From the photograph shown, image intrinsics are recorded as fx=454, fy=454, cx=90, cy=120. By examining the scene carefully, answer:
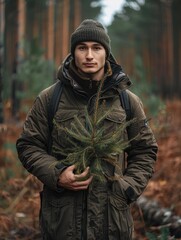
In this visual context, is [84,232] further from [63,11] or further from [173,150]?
[63,11]

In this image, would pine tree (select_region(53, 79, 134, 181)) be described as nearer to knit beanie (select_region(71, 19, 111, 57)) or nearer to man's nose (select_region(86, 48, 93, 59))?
man's nose (select_region(86, 48, 93, 59))

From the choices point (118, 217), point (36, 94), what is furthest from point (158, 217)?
point (36, 94)

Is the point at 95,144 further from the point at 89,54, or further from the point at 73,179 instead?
the point at 89,54

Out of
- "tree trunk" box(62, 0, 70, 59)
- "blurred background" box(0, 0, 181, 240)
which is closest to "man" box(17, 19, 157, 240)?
"blurred background" box(0, 0, 181, 240)

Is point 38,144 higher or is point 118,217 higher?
point 38,144

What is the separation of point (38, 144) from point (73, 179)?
46 centimetres

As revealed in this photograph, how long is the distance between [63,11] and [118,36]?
26.7m

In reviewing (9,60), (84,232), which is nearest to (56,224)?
(84,232)

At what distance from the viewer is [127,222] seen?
329cm

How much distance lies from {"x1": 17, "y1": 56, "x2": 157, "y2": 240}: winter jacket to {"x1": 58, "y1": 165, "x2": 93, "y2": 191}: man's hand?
65mm

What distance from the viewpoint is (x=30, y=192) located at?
6125 millimetres

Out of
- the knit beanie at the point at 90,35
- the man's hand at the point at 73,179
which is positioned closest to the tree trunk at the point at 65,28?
the knit beanie at the point at 90,35

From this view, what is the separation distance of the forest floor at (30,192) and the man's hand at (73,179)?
2.07m

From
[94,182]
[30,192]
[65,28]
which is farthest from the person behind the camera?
[65,28]
